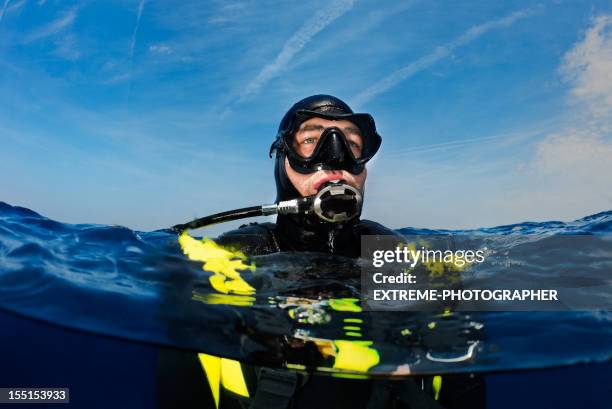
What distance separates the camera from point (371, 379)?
296 centimetres

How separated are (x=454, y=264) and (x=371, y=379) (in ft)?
5.71

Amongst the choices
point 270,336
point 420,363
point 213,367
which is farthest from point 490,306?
point 213,367

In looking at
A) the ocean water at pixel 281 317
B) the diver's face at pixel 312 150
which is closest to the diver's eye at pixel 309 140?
the diver's face at pixel 312 150

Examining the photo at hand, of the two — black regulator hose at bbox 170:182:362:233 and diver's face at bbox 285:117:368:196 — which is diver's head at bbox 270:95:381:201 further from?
black regulator hose at bbox 170:182:362:233

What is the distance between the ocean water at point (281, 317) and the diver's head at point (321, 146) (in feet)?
2.35

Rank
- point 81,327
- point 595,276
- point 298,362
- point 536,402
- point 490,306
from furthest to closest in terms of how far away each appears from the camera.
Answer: point 536,402 < point 595,276 < point 81,327 < point 490,306 < point 298,362

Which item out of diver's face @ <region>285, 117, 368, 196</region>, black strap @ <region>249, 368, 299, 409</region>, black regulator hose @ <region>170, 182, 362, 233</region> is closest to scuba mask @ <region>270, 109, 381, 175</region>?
diver's face @ <region>285, 117, 368, 196</region>

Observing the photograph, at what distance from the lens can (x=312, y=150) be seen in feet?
11.9

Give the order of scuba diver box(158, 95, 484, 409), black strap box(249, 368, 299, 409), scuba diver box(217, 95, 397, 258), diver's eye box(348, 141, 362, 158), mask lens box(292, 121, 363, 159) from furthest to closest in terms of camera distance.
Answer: diver's eye box(348, 141, 362, 158) < mask lens box(292, 121, 363, 159) < scuba diver box(217, 95, 397, 258) < scuba diver box(158, 95, 484, 409) < black strap box(249, 368, 299, 409)

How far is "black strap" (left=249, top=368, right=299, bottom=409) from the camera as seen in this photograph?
268cm

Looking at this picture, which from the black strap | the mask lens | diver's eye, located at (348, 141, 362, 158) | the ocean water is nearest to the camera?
the black strap

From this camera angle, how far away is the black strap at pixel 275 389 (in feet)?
8.78

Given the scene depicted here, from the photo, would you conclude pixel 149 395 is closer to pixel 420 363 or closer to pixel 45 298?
pixel 45 298

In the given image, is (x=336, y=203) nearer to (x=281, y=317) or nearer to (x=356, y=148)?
(x=356, y=148)
